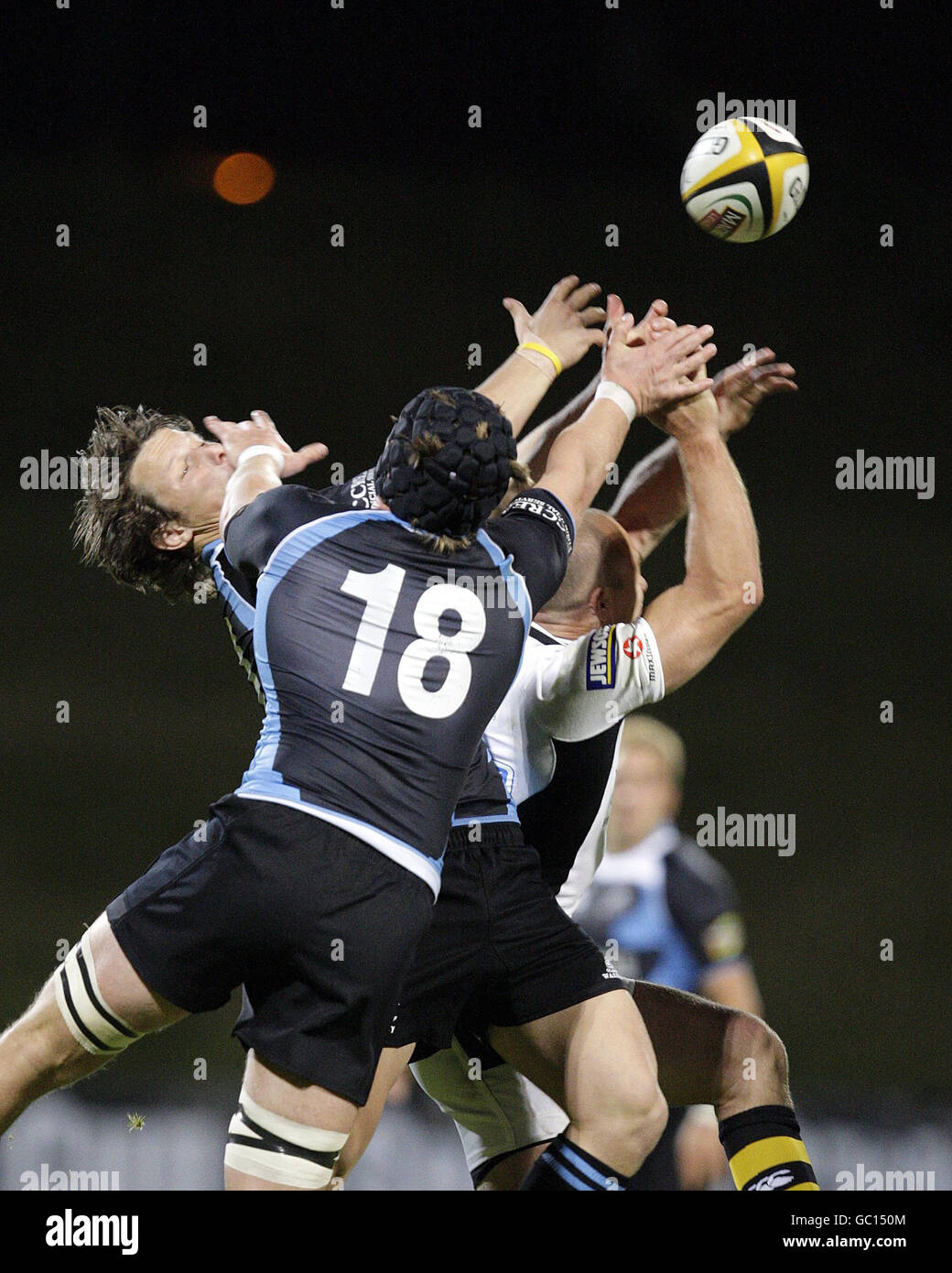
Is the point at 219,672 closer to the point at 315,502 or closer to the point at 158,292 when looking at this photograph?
the point at 158,292

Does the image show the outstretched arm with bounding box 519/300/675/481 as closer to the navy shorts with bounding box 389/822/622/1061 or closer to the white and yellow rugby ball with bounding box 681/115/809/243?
the white and yellow rugby ball with bounding box 681/115/809/243

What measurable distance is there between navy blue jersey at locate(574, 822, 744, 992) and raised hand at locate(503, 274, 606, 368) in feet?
5.47

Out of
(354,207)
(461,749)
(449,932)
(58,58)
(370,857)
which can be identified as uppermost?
(58,58)

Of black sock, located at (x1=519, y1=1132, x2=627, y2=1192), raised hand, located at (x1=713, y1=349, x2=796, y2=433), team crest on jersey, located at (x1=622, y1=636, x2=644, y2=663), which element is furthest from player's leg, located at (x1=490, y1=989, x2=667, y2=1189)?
raised hand, located at (x1=713, y1=349, x2=796, y2=433)

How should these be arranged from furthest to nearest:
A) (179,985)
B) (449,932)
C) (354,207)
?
(354,207) < (449,932) < (179,985)

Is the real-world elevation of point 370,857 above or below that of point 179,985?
above

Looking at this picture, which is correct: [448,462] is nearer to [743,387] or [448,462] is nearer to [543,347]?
[543,347]

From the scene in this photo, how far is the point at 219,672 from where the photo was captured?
238 inches

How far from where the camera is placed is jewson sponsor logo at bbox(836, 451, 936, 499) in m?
6.40

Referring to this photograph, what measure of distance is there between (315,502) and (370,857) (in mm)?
610

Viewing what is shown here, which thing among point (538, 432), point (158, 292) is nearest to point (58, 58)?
point (158, 292)

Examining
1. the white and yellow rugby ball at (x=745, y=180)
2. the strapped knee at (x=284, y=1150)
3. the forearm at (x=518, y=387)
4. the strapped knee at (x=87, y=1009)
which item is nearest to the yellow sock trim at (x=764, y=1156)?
the strapped knee at (x=284, y=1150)

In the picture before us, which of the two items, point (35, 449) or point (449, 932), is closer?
point (449, 932)

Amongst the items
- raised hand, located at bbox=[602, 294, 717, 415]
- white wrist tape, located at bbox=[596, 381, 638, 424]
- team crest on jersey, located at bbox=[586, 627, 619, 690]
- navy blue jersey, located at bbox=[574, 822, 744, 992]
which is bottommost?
navy blue jersey, located at bbox=[574, 822, 744, 992]
